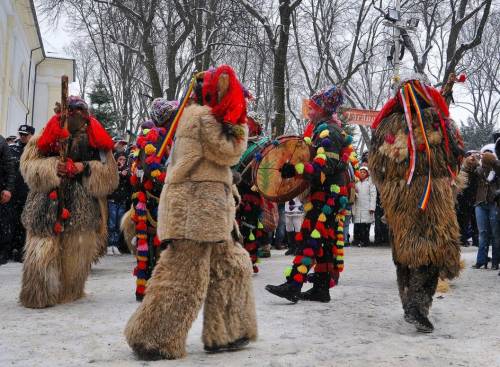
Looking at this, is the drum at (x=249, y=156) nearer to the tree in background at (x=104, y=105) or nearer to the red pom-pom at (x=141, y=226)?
the red pom-pom at (x=141, y=226)

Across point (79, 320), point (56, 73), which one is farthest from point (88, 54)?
point (79, 320)

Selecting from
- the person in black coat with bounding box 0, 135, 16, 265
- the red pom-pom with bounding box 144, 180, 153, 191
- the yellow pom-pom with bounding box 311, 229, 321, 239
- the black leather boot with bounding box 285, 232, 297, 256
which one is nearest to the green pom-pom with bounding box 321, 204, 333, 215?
the yellow pom-pom with bounding box 311, 229, 321, 239

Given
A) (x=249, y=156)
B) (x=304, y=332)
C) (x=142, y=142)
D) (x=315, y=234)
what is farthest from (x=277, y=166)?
(x=304, y=332)

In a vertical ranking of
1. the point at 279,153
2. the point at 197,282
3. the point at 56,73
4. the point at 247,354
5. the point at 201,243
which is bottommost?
the point at 247,354

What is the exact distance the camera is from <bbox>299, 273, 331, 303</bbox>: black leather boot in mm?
6488

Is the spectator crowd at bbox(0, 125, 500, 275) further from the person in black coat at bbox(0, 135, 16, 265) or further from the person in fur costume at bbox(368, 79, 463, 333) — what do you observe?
the person in fur costume at bbox(368, 79, 463, 333)

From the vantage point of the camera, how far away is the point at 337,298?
22.2 ft

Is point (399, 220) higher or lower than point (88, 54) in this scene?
lower

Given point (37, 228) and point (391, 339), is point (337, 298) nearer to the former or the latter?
point (391, 339)

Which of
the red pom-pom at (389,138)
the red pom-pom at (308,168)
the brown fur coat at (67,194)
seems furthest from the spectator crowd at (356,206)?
→ the brown fur coat at (67,194)

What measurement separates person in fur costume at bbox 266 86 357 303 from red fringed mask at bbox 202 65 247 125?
6.38 feet

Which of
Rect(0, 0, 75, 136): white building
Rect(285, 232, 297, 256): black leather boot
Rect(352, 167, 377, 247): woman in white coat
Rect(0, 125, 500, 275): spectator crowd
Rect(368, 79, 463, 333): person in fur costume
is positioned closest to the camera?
Rect(368, 79, 463, 333): person in fur costume

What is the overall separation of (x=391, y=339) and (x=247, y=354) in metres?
1.29

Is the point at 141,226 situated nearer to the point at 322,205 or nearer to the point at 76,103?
the point at 76,103
